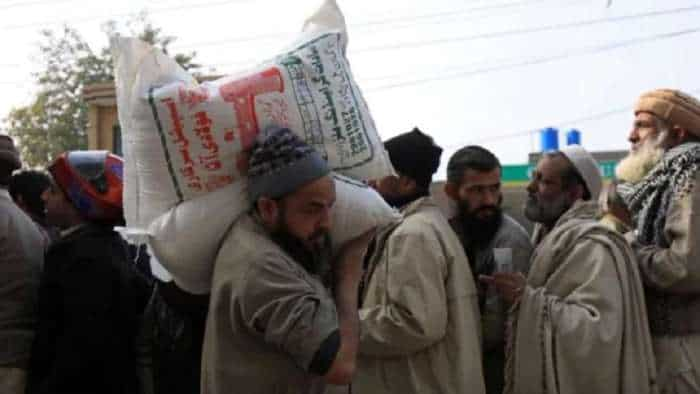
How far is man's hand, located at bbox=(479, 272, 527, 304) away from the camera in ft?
11.9

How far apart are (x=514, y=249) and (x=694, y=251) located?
79cm

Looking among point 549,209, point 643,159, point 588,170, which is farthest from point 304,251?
point 643,159

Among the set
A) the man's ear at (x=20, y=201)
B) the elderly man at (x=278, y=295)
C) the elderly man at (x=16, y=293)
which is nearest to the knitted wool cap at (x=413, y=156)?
the elderly man at (x=16, y=293)

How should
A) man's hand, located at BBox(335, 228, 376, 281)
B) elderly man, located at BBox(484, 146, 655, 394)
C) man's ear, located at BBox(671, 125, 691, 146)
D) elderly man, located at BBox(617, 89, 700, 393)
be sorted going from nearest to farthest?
1. man's hand, located at BBox(335, 228, 376, 281)
2. elderly man, located at BBox(484, 146, 655, 394)
3. elderly man, located at BBox(617, 89, 700, 393)
4. man's ear, located at BBox(671, 125, 691, 146)

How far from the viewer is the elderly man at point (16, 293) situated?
319 centimetres

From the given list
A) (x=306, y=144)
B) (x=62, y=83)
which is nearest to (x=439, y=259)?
(x=306, y=144)

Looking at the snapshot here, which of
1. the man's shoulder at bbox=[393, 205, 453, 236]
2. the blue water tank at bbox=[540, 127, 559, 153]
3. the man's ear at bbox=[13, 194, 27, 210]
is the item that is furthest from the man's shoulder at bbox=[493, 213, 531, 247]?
the blue water tank at bbox=[540, 127, 559, 153]

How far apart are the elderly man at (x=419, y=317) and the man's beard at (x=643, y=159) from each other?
3.72ft

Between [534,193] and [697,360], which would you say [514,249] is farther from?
[697,360]

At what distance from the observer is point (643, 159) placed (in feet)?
→ 13.8

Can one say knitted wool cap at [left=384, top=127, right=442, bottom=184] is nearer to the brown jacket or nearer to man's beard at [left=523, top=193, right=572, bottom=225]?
man's beard at [left=523, top=193, right=572, bottom=225]

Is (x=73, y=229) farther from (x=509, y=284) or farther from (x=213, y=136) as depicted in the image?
(x=509, y=284)

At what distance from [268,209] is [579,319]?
179 centimetres

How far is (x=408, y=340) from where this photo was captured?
134 inches
